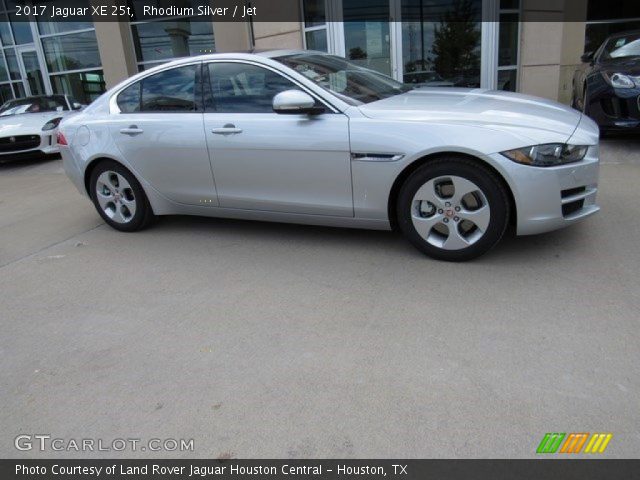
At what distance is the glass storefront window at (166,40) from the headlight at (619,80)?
10577mm

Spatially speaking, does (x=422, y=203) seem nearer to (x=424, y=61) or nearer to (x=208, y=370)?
(x=208, y=370)

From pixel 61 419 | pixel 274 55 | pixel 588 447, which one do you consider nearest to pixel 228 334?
pixel 61 419

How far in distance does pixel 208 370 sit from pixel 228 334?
1.21 feet

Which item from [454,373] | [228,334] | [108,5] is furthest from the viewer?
[108,5]

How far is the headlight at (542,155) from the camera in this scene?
3.46 metres

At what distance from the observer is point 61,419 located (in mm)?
2512

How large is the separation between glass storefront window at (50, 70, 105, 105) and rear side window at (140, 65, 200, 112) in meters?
12.1

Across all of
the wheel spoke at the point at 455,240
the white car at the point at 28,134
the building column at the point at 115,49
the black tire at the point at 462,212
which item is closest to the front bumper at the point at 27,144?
the white car at the point at 28,134

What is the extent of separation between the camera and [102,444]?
2.33 m

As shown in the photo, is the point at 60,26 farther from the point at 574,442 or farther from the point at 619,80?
the point at 574,442

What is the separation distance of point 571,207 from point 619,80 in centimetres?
394

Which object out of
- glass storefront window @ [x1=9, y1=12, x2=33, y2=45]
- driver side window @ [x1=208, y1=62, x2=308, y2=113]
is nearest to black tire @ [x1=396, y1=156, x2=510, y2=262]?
driver side window @ [x1=208, y1=62, x2=308, y2=113]

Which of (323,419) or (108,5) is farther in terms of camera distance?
(108,5)

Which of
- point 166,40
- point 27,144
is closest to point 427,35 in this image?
point 166,40
